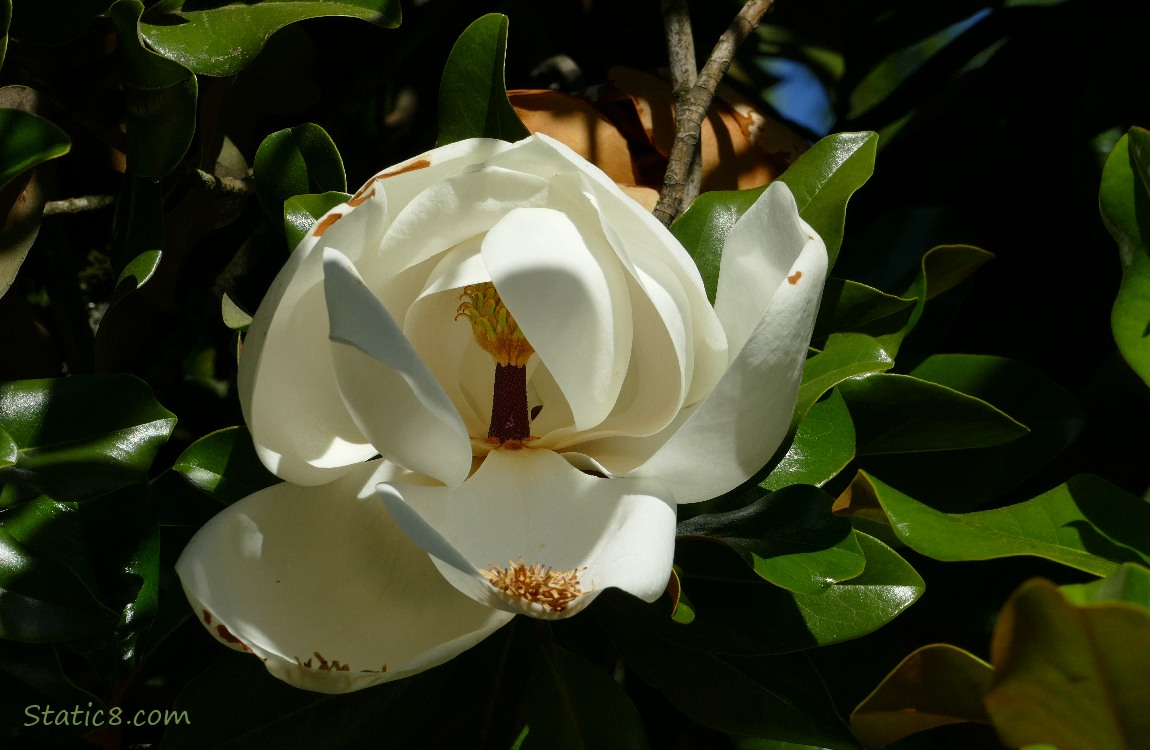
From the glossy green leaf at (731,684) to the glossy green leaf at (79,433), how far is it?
410mm

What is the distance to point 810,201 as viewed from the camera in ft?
3.14

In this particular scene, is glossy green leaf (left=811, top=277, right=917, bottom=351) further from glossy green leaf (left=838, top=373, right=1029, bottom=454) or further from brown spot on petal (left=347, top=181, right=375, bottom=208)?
brown spot on petal (left=347, top=181, right=375, bottom=208)

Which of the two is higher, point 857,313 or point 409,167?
point 409,167

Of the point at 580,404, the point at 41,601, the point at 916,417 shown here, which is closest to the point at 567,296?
the point at 580,404

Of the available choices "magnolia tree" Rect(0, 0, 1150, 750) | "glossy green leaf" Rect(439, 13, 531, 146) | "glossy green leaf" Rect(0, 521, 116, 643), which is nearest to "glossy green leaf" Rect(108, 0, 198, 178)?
"magnolia tree" Rect(0, 0, 1150, 750)

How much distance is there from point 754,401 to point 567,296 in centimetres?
14

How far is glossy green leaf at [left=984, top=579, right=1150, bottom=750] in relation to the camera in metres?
0.55

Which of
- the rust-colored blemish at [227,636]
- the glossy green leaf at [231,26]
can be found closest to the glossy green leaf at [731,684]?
the rust-colored blemish at [227,636]

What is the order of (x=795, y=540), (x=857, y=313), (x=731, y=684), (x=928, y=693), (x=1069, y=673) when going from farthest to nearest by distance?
(x=857, y=313), (x=731, y=684), (x=795, y=540), (x=928, y=693), (x=1069, y=673)

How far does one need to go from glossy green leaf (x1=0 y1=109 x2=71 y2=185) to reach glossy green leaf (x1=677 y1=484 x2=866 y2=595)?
541 mm

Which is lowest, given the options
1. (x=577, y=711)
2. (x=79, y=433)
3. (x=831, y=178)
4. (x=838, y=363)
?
(x=577, y=711)

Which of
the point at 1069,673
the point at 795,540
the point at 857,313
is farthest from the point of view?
the point at 857,313

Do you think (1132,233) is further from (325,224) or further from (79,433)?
(79,433)

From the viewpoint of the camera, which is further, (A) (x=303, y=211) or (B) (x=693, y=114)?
(B) (x=693, y=114)
